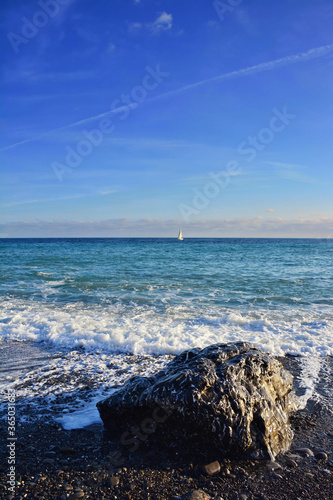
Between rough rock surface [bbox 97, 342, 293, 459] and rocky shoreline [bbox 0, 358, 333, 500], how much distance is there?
0.17 meters

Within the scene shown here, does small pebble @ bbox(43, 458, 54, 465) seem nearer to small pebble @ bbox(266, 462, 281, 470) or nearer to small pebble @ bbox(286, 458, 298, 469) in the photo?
small pebble @ bbox(266, 462, 281, 470)

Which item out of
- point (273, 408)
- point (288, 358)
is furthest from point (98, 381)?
point (288, 358)

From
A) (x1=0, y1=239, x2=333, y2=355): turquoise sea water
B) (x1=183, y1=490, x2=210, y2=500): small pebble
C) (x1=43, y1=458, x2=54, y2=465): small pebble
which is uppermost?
(x1=0, y1=239, x2=333, y2=355): turquoise sea water

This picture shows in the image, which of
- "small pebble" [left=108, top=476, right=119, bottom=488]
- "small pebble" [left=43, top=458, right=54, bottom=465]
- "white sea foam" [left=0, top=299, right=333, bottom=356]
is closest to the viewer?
"small pebble" [left=108, top=476, right=119, bottom=488]

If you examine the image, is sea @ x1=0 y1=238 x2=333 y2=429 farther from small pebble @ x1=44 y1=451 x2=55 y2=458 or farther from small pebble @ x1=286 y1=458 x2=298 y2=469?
small pebble @ x1=286 y1=458 x2=298 y2=469

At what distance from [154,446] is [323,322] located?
8387mm

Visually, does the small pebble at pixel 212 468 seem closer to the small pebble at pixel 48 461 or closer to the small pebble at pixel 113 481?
the small pebble at pixel 113 481

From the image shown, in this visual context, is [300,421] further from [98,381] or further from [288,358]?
[98,381]

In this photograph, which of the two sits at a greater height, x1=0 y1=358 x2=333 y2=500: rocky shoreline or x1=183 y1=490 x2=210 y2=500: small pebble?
x1=183 y1=490 x2=210 y2=500: small pebble

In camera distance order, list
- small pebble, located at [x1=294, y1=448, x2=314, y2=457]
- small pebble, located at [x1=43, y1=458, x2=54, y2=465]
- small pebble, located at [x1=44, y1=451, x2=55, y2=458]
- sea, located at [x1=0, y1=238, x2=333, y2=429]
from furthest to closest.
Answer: sea, located at [x1=0, y1=238, x2=333, y2=429] → small pebble, located at [x1=294, y1=448, x2=314, y2=457] → small pebble, located at [x1=44, y1=451, x2=55, y2=458] → small pebble, located at [x1=43, y1=458, x2=54, y2=465]

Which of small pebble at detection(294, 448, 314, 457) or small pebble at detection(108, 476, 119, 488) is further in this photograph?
small pebble at detection(294, 448, 314, 457)

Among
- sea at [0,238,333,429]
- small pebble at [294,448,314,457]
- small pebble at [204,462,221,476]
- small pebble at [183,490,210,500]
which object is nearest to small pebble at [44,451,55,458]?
sea at [0,238,333,429]

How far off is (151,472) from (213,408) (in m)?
1.05

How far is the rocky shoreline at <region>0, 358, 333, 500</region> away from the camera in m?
3.59
